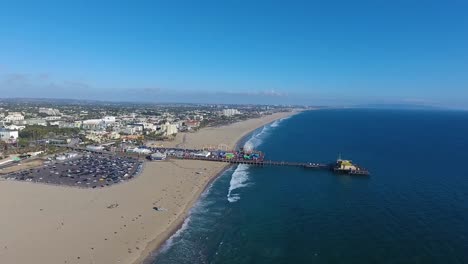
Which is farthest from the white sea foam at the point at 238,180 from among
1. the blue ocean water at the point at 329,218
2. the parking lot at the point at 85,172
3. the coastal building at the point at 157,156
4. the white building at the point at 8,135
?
the white building at the point at 8,135

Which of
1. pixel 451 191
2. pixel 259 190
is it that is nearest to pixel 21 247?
pixel 259 190

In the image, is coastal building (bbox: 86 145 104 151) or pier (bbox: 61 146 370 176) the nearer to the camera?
pier (bbox: 61 146 370 176)

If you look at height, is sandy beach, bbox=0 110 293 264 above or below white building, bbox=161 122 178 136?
below

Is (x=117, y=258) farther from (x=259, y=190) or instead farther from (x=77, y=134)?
(x=77, y=134)

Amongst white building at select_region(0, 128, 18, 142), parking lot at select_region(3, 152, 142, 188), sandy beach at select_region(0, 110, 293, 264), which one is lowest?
sandy beach at select_region(0, 110, 293, 264)

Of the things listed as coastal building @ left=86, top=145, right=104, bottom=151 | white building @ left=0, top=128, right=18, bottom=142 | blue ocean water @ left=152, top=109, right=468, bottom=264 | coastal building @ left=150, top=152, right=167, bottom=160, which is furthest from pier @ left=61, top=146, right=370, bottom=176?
white building @ left=0, top=128, right=18, bottom=142

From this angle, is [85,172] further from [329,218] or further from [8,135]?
[8,135]

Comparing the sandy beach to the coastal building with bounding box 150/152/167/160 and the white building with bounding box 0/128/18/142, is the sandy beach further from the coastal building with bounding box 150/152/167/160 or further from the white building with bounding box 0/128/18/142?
the white building with bounding box 0/128/18/142
